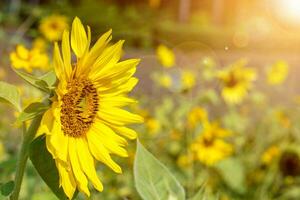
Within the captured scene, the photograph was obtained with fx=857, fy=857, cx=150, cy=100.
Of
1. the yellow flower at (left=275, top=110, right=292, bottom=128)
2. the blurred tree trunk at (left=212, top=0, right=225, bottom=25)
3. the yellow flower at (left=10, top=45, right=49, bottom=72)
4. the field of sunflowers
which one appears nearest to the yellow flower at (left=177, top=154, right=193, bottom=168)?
the field of sunflowers

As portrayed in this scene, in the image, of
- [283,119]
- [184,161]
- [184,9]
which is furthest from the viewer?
[184,9]

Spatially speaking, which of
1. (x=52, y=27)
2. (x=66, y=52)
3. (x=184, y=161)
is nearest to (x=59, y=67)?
(x=66, y=52)

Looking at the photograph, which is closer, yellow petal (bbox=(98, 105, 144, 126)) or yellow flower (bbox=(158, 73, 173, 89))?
yellow petal (bbox=(98, 105, 144, 126))

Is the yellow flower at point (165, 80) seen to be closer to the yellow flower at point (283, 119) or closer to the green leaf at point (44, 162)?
the yellow flower at point (283, 119)

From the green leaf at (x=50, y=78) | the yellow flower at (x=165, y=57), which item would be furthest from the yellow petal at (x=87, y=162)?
the yellow flower at (x=165, y=57)

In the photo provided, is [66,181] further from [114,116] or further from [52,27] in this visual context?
[52,27]

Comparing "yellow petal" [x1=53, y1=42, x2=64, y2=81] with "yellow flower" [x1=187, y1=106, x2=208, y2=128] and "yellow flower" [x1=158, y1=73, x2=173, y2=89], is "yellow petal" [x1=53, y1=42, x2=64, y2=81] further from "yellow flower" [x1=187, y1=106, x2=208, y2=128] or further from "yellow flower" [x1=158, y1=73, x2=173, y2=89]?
"yellow flower" [x1=158, y1=73, x2=173, y2=89]
